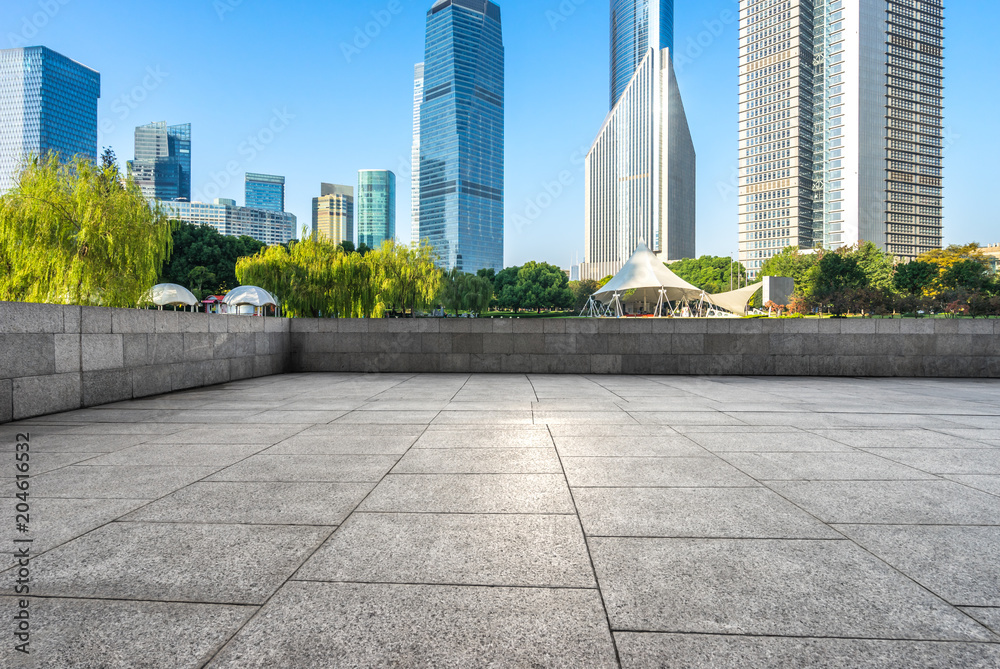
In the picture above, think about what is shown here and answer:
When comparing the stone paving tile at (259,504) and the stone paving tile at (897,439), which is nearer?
the stone paving tile at (259,504)

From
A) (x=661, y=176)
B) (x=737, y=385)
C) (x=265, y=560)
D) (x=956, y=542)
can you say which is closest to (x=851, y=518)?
(x=956, y=542)

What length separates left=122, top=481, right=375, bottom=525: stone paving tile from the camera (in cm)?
318

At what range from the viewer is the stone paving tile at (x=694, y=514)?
9.80 ft

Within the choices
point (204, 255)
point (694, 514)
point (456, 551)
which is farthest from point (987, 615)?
point (204, 255)

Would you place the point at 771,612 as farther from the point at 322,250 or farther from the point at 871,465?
the point at 322,250

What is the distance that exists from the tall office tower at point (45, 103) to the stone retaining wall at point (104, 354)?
4340 inches

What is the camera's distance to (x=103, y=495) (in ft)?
11.8

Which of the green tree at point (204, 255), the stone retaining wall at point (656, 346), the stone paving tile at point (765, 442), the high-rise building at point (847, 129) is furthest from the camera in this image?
the high-rise building at point (847, 129)

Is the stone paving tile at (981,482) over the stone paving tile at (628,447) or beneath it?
over

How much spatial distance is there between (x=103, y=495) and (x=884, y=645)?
15.0ft

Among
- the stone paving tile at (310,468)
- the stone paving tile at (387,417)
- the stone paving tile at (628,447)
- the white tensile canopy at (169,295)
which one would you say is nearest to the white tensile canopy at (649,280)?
the white tensile canopy at (169,295)

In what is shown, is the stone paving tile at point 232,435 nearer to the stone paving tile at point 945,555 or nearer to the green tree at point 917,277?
the stone paving tile at point 945,555

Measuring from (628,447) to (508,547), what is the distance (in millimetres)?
2671

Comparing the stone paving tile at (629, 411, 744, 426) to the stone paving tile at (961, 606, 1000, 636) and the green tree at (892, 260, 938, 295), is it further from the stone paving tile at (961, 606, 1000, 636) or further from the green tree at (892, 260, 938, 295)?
the green tree at (892, 260, 938, 295)
